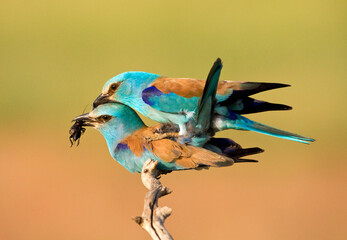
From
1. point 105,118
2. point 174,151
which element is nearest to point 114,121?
point 105,118

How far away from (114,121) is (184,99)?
0.92 ft

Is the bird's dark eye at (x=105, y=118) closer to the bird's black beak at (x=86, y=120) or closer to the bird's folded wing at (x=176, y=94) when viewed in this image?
the bird's black beak at (x=86, y=120)

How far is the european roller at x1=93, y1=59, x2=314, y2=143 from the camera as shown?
2.00m

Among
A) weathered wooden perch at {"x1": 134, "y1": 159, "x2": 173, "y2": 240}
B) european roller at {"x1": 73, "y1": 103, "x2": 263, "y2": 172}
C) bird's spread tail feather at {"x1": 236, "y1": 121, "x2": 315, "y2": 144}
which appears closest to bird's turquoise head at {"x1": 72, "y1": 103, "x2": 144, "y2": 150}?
european roller at {"x1": 73, "y1": 103, "x2": 263, "y2": 172}

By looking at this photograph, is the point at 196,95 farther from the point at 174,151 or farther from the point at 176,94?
the point at 174,151

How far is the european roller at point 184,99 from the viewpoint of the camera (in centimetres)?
200

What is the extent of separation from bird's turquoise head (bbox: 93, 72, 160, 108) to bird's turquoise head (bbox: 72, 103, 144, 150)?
0.03m

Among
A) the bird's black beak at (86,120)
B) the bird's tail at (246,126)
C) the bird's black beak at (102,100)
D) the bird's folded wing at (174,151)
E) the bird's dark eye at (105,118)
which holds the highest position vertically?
the bird's black beak at (102,100)

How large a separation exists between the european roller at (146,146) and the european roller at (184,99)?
49 millimetres

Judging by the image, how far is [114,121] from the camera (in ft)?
6.86

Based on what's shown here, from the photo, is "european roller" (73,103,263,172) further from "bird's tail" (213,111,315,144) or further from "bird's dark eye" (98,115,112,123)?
"bird's tail" (213,111,315,144)

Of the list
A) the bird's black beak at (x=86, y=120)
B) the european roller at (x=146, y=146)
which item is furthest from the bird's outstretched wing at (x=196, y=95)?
the bird's black beak at (x=86, y=120)

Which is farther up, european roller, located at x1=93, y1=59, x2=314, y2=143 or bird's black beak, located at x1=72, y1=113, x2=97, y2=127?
european roller, located at x1=93, y1=59, x2=314, y2=143

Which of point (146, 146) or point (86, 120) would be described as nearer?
point (146, 146)
